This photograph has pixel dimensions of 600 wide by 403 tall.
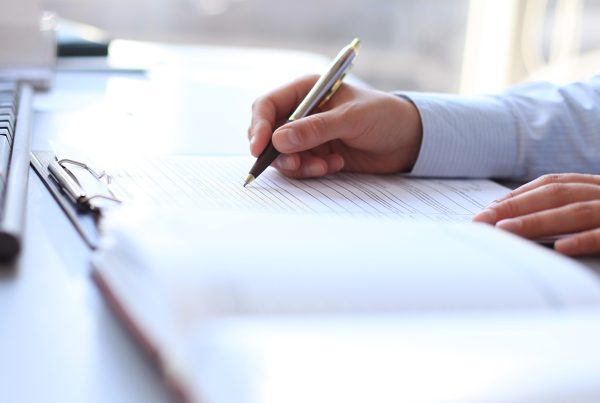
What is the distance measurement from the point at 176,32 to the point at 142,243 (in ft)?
8.73

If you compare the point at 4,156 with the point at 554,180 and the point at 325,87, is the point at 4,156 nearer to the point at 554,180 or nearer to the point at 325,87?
the point at 325,87

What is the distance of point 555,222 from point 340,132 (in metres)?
0.23

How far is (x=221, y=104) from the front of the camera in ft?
3.32

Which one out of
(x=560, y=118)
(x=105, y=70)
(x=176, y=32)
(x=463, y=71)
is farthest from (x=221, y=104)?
(x=463, y=71)

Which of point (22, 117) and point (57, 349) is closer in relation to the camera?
point (57, 349)

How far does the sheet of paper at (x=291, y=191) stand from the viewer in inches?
23.2

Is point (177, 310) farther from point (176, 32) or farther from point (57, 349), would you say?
point (176, 32)

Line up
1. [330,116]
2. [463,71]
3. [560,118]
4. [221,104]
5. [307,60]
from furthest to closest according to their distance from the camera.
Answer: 1. [463,71]
2. [307,60]
3. [221,104]
4. [560,118]
5. [330,116]

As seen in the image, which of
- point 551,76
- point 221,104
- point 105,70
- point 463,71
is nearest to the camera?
point 221,104

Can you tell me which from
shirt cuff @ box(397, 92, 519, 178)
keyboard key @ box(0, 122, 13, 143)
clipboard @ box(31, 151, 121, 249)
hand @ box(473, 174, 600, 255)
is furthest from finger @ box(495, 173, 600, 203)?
keyboard key @ box(0, 122, 13, 143)

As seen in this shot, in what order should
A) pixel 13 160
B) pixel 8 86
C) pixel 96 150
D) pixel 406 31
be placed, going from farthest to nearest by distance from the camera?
pixel 406 31
pixel 8 86
pixel 96 150
pixel 13 160

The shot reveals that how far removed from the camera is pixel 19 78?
3.36ft

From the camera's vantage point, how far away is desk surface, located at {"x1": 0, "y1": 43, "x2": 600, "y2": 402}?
353 millimetres

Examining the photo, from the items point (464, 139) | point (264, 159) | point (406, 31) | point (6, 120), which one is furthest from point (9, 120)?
point (406, 31)
